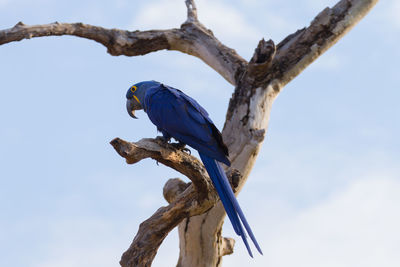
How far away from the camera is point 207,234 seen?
546 cm

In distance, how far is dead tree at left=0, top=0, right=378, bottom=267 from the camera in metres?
4.38

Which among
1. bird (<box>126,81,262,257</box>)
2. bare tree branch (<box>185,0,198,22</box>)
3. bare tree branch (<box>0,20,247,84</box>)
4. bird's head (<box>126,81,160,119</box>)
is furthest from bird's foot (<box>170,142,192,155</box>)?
bare tree branch (<box>185,0,198,22</box>)

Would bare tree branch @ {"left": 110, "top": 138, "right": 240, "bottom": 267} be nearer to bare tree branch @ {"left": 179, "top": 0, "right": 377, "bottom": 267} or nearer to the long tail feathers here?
the long tail feathers

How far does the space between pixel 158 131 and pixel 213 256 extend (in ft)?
5.42

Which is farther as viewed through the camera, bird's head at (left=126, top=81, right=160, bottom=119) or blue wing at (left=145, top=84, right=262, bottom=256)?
bird's head at (left=126, top=81, right=160, bottom=119)

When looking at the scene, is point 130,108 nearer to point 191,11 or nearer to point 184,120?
point 184,120

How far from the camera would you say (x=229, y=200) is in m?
3.91

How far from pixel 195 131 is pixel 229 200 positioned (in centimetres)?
57

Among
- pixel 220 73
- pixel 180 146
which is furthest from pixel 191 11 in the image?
pixel 180 146

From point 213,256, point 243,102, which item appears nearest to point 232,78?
point 243,102

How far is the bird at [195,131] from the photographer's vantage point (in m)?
3.89

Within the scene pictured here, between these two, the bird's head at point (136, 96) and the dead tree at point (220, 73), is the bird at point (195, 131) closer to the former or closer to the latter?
the bird's head at point (136, 96)

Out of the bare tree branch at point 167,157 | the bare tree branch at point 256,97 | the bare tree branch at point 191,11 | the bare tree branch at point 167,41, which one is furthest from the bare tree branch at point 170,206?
the bare tree branch at point 191,11

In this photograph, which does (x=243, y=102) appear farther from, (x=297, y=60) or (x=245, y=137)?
(x=297, y=60)
